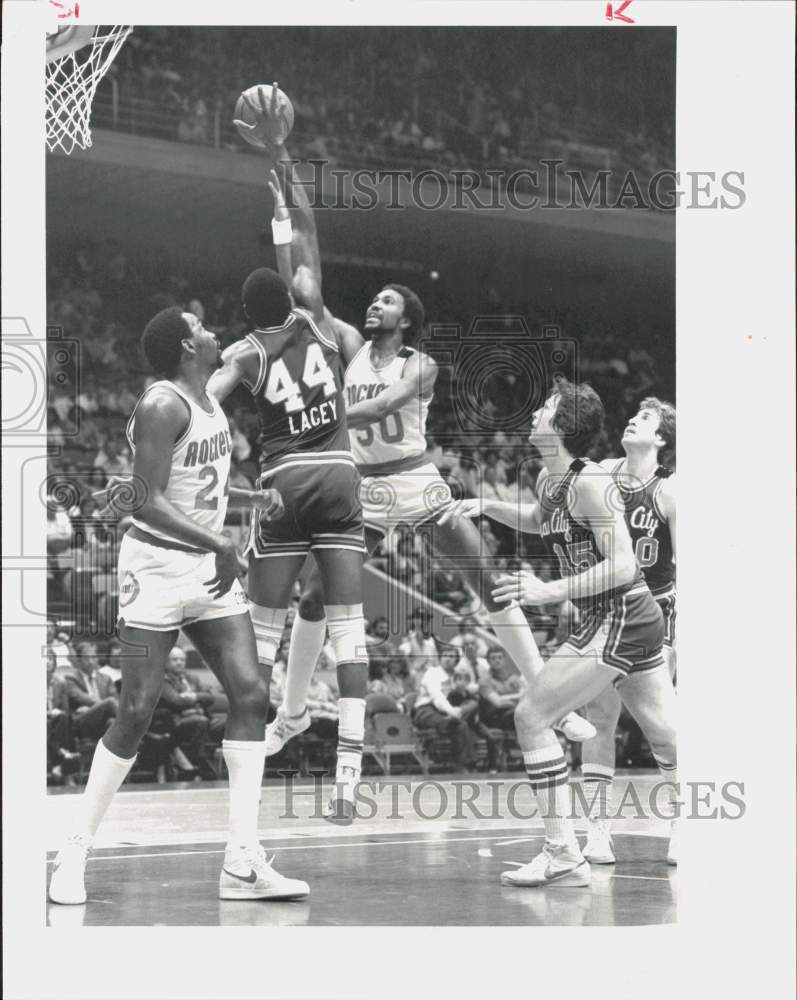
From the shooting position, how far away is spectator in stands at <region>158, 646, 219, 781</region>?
10.2 meters

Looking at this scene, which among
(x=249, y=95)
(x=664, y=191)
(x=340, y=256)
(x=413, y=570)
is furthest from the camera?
(x=413, y=570)

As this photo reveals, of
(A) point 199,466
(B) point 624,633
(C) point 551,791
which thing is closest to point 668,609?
(B) point 624,633

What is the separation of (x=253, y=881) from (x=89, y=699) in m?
4.87

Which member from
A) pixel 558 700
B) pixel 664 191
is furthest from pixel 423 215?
pixel 558 700

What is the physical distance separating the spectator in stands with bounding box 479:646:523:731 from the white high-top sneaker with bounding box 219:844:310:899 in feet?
17.6

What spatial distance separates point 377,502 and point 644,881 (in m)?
2.24

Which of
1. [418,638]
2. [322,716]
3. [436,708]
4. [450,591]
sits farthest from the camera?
[450,591]

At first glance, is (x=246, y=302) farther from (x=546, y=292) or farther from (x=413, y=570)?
(x=413, y=570)

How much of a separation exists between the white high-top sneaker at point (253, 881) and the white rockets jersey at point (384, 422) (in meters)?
1.99

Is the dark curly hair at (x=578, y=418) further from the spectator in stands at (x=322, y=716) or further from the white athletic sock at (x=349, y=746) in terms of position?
the spectator in stands at (x=322, y=716)

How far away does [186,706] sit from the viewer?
33.4 ft

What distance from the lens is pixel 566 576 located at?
22.5 ft

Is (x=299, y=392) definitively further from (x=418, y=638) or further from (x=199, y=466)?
(x=418, y=638)

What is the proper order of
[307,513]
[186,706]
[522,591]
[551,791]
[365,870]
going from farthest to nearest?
[186,706]
[365,870]
[307,513]
[551,791]
[522,591]
